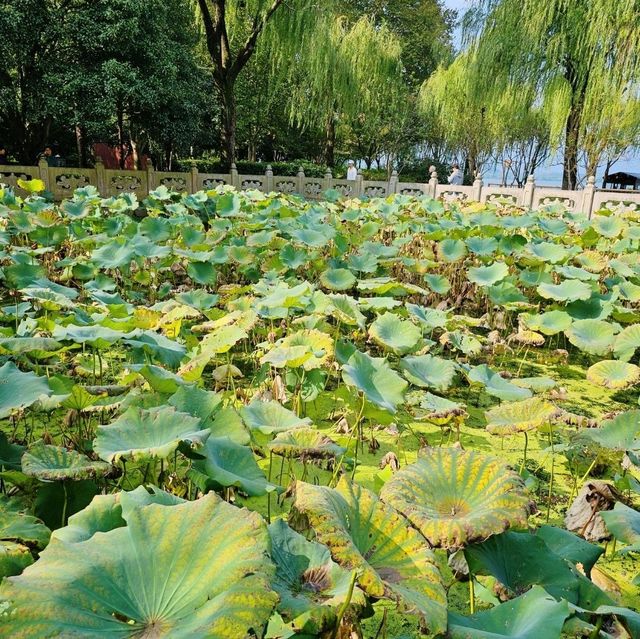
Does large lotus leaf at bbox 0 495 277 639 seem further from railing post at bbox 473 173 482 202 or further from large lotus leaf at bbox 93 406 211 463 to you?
railing post at bbox 473 173 482 202

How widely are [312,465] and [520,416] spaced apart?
2.15ft

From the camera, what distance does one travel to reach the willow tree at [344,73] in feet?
42.8

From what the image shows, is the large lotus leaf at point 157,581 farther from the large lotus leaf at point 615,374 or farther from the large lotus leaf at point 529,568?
the large lotus leaf at point 615,374

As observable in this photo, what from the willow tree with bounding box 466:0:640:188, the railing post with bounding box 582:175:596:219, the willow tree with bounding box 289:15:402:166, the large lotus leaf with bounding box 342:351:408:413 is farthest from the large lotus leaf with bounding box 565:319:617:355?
the willow tree with bounding box 289:15:402:166

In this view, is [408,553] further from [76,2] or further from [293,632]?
[76,2]

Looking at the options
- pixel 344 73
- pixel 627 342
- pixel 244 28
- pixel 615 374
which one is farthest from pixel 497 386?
pixel 344 73

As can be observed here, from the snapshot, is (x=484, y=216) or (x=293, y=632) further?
(x=484, y=216)

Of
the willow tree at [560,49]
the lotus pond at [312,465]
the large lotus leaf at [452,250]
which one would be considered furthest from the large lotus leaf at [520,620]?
the willow tree at [560,49]

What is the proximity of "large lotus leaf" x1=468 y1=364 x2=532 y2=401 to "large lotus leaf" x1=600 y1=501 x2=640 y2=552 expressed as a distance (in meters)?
0.85

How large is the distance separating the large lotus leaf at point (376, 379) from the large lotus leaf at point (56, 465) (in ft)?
2.16

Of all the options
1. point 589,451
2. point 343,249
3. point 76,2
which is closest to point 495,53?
point 76,2

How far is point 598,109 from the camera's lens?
34.0ft

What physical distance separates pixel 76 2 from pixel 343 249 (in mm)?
9086

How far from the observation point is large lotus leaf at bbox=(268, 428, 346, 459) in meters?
1.21
